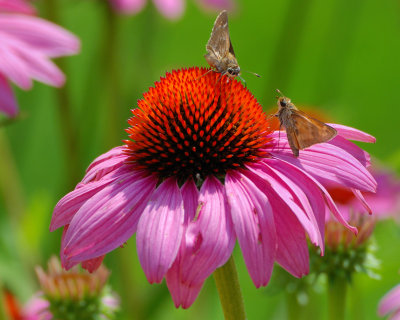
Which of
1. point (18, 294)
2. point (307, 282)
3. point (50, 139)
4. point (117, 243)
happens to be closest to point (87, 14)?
point (50, 139)

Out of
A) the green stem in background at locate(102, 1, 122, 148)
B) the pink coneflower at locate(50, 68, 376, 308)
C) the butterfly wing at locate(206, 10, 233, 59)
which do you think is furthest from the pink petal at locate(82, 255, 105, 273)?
the green stem in background at locate(102, 1, 122, 148)

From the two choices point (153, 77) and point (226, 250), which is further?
point (153, 77)

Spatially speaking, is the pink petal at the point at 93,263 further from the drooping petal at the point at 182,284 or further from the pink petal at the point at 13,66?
the pink petal at the point at 13,66

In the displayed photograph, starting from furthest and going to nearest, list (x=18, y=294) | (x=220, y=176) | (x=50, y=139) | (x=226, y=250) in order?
(x=50, y=139) < (x=18, y=294) < (x=220, y=176) < (x=226, y=250)

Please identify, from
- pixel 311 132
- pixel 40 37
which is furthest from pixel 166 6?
pixel 311 132

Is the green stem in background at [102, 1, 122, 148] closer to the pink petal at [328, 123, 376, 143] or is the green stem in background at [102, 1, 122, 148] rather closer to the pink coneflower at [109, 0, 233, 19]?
the pink coneflower at [109, 0, 233, 19]

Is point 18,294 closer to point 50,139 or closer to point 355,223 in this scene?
point 355,223

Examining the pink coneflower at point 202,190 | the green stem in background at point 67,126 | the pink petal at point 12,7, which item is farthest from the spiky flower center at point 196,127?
the green stem in background at point 67,126
